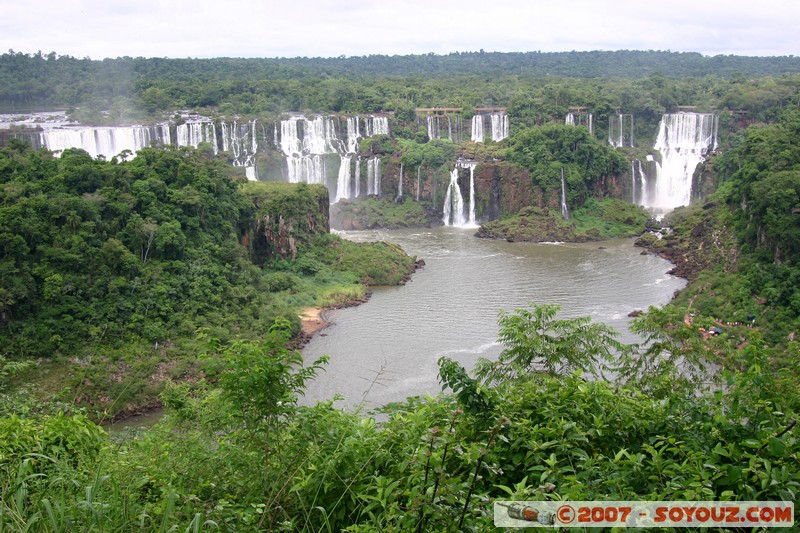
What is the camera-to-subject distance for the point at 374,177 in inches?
1945

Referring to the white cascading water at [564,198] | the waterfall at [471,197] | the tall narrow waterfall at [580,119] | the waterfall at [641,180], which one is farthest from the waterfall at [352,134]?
the waterfall at [641,180]

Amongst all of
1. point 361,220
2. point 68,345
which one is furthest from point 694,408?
point 361,220

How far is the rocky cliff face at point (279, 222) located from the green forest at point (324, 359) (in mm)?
96

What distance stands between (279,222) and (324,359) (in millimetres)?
27468

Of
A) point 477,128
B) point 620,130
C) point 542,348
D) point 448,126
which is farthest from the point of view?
point 448,126

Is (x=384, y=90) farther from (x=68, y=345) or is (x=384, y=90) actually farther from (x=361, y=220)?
(x=68, y=345)

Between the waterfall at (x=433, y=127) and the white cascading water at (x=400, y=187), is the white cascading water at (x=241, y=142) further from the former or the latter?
the waterfall at (x=433, y=127)

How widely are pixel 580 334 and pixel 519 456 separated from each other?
24.2 feet

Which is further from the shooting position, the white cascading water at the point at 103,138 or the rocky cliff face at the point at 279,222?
the white cascading water at the point at 103,138

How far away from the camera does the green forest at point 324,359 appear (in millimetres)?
4469

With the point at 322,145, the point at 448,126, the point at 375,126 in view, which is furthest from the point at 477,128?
the point at 322,145

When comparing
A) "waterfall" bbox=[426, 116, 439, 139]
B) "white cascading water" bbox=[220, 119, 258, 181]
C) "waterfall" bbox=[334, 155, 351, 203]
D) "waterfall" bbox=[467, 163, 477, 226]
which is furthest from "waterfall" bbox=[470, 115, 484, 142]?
"white cascading water" bbox=[220, 119, 258, 181]

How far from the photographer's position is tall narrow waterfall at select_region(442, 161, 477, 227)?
150ft

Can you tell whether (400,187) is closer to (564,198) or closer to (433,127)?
(433,127)
